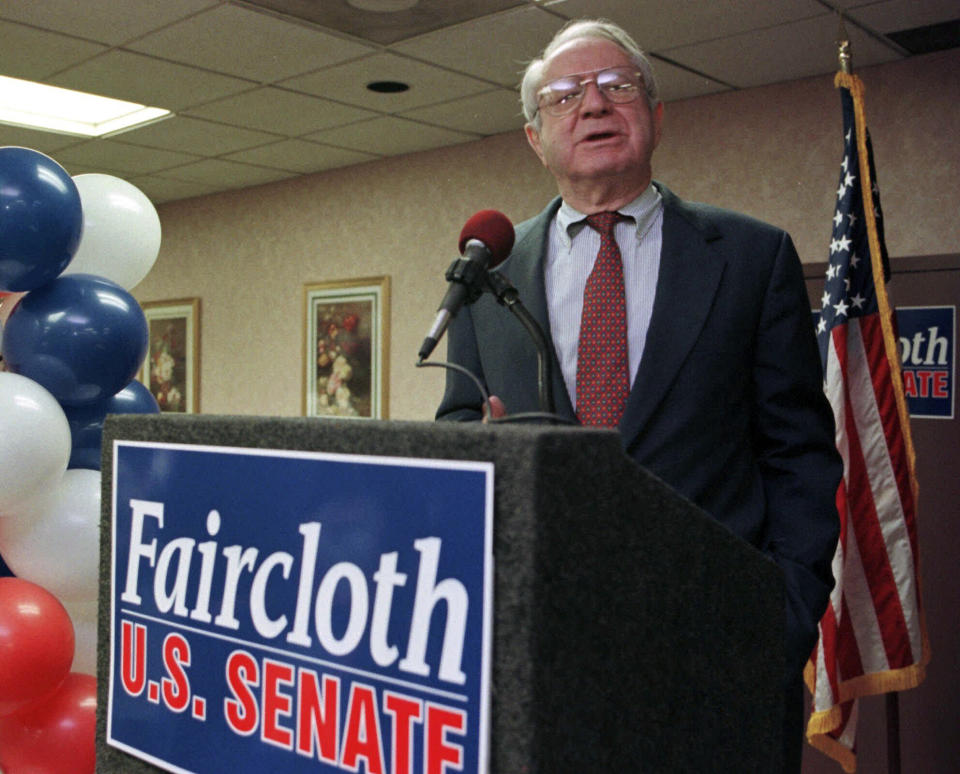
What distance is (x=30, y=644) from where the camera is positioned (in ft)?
4.28

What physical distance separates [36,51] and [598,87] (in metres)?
2.97

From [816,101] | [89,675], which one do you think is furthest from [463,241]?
[816,101]

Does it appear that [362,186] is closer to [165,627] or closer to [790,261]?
[790,261]

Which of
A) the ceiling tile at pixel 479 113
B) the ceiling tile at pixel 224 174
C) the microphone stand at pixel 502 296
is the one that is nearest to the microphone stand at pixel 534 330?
the microphone stand at pixel 502 296

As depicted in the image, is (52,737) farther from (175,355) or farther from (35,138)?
(175,355)

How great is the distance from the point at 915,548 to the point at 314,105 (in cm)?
302

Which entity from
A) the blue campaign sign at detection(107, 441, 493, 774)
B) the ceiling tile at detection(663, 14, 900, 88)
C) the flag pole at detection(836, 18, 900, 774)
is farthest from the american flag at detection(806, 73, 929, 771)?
the blue campaign sign at detection(107, 441, 493, 774)

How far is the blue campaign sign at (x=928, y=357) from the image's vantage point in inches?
101

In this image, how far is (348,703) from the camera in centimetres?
50

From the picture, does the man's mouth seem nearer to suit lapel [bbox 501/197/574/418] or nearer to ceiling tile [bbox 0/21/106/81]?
suit lapel [bbox 501/197/574/418]

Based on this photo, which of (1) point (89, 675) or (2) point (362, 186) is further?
(2) point (362, 186)

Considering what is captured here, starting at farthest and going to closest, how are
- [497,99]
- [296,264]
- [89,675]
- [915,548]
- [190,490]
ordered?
[296,264] → [497,99] → [915,548] → [89,675] → [190,490]

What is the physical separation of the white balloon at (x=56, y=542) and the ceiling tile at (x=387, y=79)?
2.50 metres

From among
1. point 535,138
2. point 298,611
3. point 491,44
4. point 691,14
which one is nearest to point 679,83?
point 691,14
